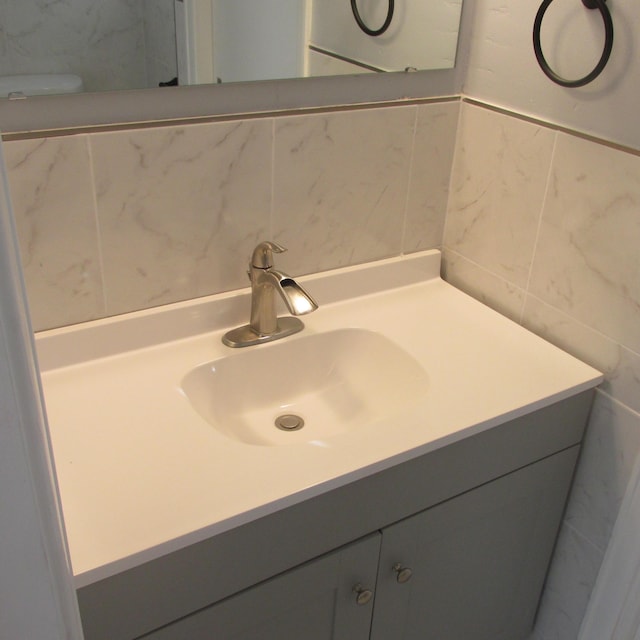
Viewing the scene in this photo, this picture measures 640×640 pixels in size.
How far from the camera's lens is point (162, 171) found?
1.16 meters

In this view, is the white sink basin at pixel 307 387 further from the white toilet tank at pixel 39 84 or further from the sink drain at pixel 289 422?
the white toilet tank at pixel 39 84

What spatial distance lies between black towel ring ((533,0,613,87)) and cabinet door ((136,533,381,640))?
2.60 feet

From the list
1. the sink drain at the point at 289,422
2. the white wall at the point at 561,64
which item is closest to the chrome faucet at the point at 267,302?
the sink drain at the point at 289,422

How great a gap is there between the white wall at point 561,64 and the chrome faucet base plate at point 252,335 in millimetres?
574

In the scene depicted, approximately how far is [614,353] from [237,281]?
684 millimetres

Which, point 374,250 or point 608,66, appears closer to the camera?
point 608,66

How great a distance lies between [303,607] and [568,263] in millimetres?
744

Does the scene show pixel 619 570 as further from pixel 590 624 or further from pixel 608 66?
pixel 608 66

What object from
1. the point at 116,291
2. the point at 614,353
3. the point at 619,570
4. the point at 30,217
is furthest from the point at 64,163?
the point at 619,570

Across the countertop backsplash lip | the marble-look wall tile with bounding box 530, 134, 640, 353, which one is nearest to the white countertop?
the countertop backsplash lip

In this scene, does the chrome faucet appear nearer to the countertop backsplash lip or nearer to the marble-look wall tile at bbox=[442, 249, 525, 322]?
the countertop backsplash lip

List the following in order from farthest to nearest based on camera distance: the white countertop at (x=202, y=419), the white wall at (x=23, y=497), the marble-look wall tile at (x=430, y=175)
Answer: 1. the marble-look wall tile at (x=430, y=175)
2. the white countertop at (x=202, y=419)
3. the white wall at (x=23, y=497)

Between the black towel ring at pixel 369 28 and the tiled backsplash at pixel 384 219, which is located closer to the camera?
the tiled backsplash at pixel 384 219

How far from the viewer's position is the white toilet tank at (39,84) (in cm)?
100
